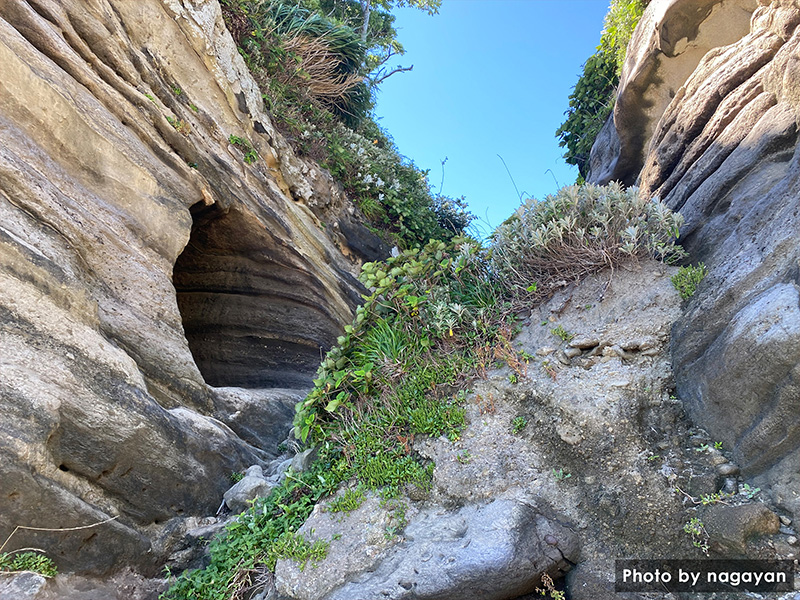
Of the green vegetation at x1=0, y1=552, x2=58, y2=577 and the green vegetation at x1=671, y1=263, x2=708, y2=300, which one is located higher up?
the green vegetation at x1=671, y1=263, x2=708, y2=300

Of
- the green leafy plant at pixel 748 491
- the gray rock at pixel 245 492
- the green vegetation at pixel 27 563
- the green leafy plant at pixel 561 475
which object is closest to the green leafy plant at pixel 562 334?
the green leafy plant at pixel 561 475

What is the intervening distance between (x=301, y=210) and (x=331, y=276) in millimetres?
1202

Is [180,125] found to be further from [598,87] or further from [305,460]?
[598,87]

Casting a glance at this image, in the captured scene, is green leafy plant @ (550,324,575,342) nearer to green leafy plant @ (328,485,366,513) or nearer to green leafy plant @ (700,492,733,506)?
green leafy plant @ (700,492,733,506)

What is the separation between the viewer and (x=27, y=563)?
9.86 feet

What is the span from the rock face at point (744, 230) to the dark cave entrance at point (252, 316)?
4513 mm

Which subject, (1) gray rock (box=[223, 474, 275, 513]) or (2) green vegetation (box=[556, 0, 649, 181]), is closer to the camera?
(1) gray rock (box=[223, 474, 275, 513])

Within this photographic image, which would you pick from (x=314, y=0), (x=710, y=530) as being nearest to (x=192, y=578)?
(x=710, y=530)

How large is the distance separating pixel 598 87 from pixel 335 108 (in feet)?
18.2

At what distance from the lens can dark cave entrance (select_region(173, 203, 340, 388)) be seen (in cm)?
667

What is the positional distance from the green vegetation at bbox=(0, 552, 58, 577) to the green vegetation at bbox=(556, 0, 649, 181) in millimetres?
10704

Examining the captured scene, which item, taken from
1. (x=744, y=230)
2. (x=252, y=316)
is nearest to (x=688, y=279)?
(x=744, y=230)

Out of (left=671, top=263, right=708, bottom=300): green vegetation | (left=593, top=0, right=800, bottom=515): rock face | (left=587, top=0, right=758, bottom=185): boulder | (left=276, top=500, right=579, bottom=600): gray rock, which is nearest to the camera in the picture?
(left=593, top=0, right=800, bottom=515): rock face

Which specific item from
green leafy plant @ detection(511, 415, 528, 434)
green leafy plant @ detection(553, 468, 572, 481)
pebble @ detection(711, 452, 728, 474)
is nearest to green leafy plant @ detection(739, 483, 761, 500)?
pebble @ detection(711, 452, 728, 474)
